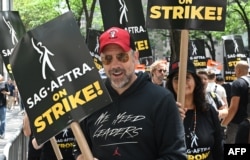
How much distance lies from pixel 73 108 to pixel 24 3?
113 ft

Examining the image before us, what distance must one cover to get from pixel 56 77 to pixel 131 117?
0.50 m

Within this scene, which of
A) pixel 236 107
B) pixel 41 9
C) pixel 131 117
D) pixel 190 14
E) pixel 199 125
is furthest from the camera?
pixel 41 9

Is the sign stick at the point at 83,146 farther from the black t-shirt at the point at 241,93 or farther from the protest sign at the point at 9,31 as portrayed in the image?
the black t-shirt at the point at 241,93

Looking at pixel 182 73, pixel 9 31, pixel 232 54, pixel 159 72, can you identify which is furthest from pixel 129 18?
pixel 232 54

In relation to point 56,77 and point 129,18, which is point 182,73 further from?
point 129,18

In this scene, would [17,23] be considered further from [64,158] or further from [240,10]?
[240,10]

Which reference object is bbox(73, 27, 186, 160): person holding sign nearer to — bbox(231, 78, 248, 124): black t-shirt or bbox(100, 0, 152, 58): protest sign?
bbox(100, 0, 152, 58): protest sign

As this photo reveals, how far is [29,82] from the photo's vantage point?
3.67 m

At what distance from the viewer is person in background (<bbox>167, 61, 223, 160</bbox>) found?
4760 mm

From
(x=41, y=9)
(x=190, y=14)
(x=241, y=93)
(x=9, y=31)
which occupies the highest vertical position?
(x=190, y=14)

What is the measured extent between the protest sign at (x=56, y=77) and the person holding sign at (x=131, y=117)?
130mm

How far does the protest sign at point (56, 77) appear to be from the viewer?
11.8ft

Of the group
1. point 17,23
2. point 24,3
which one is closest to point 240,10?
point 24,3

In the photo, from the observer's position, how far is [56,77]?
3662 mm
